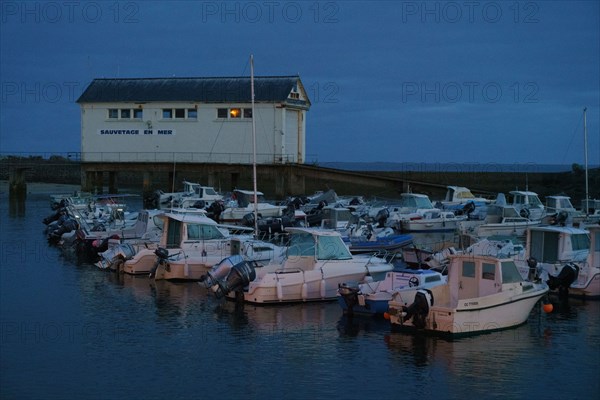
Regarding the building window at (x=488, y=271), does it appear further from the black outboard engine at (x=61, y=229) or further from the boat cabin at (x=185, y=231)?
the black outboard engine at (x=61, y=229)

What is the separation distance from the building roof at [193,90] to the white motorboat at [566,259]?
1302 inches

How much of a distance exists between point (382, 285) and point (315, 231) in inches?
122

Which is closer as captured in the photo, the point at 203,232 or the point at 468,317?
the point at 468,317

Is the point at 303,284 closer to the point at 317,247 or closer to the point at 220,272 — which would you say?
the point at 317,247

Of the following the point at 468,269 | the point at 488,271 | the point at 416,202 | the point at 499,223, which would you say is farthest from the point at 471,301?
the point at 416,202

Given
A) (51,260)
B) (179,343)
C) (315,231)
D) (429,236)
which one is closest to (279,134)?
(429,236)

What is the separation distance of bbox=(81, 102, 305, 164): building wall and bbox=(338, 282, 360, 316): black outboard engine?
1408 inches

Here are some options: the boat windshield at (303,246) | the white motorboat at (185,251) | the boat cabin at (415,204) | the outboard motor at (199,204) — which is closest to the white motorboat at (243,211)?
the outboard motor at (199,204)

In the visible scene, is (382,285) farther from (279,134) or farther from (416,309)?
(279,134)

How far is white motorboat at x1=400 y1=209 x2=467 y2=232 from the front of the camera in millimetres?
45469

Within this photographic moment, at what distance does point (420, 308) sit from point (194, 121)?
4170 cm

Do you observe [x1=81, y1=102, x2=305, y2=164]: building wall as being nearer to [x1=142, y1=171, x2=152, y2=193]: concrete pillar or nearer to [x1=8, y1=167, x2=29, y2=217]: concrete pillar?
[x1=142, y1=171, x2=152, y2=193]: concrete pillar

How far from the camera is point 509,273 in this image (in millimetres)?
21516

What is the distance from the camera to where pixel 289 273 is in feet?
80.8
